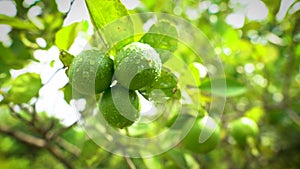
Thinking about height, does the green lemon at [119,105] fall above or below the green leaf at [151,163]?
above

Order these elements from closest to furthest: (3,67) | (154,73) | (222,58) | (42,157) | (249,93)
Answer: (154,73), (3,67), (222,58), (249,93), (42,157)

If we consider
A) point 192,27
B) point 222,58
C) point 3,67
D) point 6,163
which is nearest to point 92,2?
point 3,67

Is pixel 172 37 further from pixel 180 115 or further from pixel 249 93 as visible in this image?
pixel 249 93

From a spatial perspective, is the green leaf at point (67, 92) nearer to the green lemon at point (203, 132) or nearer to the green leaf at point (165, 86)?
the green leaf at point (165, 86)

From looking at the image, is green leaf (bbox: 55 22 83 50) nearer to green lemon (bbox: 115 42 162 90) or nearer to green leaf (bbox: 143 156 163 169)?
green lemon (bbox: 115 42 162 90)

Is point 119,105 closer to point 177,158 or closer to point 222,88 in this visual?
point 222,88

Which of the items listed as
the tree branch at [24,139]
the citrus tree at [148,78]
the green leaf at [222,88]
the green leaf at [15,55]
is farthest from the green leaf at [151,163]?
the green leaf at [15,55]
